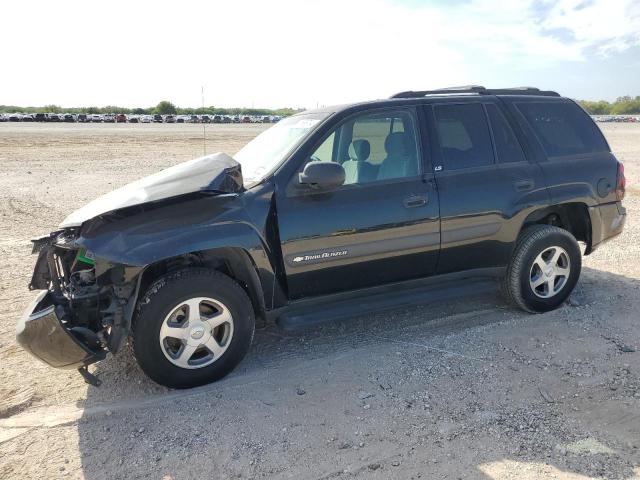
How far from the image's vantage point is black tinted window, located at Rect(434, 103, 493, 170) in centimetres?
436

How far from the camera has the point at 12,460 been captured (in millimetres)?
2945

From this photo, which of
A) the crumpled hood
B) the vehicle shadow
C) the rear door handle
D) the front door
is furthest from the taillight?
the crumpled hood

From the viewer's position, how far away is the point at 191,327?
3.52 meters

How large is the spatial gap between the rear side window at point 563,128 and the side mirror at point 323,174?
218 centimetres

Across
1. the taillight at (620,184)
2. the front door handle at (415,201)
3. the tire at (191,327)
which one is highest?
the taillight at (620,184)

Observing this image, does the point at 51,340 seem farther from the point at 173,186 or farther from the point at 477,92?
the point at 477,92

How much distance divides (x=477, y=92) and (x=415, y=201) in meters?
1.45

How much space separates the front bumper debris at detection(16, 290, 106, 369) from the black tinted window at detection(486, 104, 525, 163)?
3.67 m

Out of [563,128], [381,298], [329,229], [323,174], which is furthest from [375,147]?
[563,128]

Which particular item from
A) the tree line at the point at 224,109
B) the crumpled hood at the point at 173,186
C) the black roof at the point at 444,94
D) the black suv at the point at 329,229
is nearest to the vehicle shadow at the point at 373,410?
the black suv at the point at 329,229

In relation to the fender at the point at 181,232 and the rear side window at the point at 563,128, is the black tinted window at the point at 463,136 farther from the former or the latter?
the fender at the point at 181,232

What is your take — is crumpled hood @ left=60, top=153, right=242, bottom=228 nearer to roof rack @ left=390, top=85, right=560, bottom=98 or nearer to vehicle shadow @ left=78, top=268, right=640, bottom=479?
vehicle shadow @ left=78, top=268, right=640, bottom=479

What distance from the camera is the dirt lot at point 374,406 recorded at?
2873 mm

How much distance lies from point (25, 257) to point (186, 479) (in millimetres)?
4952
